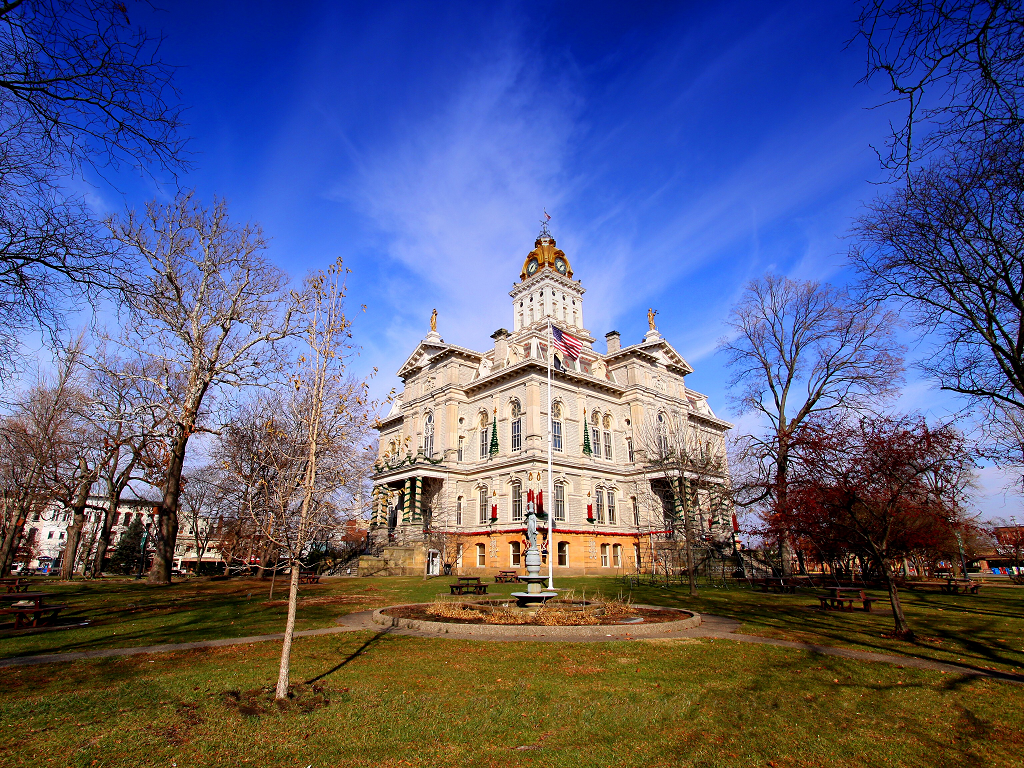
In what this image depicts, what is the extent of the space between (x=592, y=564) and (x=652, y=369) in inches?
703

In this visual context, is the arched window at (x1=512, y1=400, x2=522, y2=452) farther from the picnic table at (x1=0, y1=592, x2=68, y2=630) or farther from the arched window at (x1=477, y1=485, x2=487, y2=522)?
the picnic table at (x1=0, y1=592, x2=68, y2=630)

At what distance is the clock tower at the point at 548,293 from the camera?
5242cm

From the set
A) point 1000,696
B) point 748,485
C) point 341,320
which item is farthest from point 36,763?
point 748,485

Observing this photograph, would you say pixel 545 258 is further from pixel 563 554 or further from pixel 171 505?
pixel 171 505

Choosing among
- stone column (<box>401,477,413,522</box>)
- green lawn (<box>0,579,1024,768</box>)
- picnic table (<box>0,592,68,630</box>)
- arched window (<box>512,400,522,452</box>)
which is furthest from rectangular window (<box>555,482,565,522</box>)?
picnic table (<box>0,592,68,630</box>)

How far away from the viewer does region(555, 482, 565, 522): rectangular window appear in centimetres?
3506

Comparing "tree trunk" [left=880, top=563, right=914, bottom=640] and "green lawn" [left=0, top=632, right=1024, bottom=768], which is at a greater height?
"tree trunk" [left=880, top=563, right=914, bottom=640]

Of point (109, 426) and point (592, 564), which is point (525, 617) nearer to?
point (592, 564)

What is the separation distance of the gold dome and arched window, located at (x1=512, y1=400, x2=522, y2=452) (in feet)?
72.8

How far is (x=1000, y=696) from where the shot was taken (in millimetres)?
6844

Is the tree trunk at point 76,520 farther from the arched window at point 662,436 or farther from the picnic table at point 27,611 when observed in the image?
the arched window at point 662,436

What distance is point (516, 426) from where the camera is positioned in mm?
37844

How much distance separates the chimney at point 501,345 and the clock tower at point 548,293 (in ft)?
26.9

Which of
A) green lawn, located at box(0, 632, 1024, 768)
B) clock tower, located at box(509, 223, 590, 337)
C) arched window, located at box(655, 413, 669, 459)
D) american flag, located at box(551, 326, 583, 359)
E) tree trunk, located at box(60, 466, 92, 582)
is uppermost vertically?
clock tower, located at box(509, 223, 590, 337)
